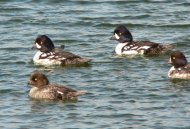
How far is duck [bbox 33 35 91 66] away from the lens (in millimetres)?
25188

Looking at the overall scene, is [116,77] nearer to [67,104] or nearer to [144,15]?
[67,104]

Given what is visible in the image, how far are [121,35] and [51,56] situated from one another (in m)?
2.52

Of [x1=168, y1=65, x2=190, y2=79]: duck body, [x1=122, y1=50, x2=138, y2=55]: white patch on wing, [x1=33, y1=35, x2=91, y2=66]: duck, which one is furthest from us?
[x1=122, y1=50, x2=138, y2=55]: white patch on wing

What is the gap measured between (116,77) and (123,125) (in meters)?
4.47

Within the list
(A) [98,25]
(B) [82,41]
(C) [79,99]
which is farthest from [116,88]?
(A) [98,25]

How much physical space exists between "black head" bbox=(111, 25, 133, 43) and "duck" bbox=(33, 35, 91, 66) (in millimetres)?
1871

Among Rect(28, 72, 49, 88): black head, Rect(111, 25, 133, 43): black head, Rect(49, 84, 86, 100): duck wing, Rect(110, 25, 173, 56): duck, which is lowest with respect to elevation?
Rect(49, 84, 86, 100): duck wing

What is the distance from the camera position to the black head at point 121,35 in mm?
27581

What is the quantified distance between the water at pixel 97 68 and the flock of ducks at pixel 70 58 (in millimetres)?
230

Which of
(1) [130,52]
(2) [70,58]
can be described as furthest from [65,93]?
(1) [130,52]

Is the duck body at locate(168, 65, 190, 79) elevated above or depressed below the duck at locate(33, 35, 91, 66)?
below

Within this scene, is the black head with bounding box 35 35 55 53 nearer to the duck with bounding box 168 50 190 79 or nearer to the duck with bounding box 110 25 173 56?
the duck with bounding box 110 25 173 56

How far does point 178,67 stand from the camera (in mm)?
23859

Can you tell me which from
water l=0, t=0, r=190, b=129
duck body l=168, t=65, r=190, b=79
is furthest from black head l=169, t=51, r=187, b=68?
water l=0, t=0, r=190, b=129
